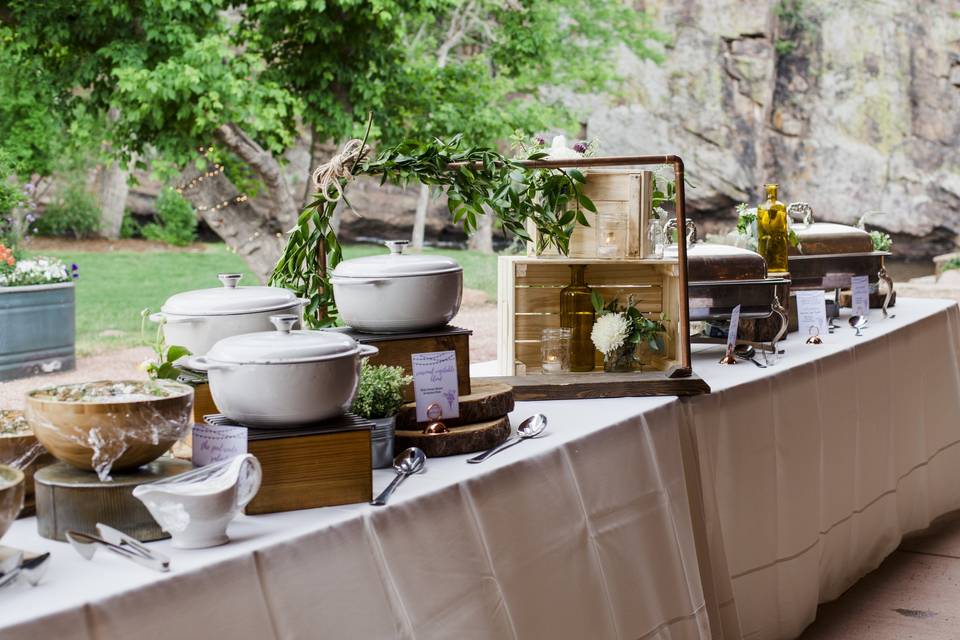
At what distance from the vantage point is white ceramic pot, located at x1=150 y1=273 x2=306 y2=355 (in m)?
1.36

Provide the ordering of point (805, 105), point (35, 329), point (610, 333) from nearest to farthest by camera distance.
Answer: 1. point (610, 333)
2. point (35, 329)
3. point (805, 105)

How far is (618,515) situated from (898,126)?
13467mm

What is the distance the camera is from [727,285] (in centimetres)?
238

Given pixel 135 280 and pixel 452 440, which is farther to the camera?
pixel 135 280

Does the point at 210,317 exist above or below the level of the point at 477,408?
above

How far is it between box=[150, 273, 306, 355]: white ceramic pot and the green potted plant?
16 centimetres

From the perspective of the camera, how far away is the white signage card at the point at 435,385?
57.8 inches

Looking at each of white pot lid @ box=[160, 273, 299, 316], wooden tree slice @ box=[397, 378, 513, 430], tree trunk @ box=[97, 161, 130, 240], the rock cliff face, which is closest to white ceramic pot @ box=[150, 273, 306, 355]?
white pot lid @ box=[160, 273, 299, 316]

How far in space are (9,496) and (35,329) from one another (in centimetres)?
580

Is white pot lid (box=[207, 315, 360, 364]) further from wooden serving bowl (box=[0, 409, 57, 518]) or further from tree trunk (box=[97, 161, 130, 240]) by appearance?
tree trunk (box=[97, 161, 130, 240])

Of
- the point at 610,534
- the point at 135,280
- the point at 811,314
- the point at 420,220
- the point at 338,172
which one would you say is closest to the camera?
the point at 610,534

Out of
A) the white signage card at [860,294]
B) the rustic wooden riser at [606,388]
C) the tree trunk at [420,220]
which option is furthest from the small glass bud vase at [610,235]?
the tree trunk at [420,220]

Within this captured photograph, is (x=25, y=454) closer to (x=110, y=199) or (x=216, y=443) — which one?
(x=216, y=443)

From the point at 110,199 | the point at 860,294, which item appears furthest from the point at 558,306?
the point at 110,199
